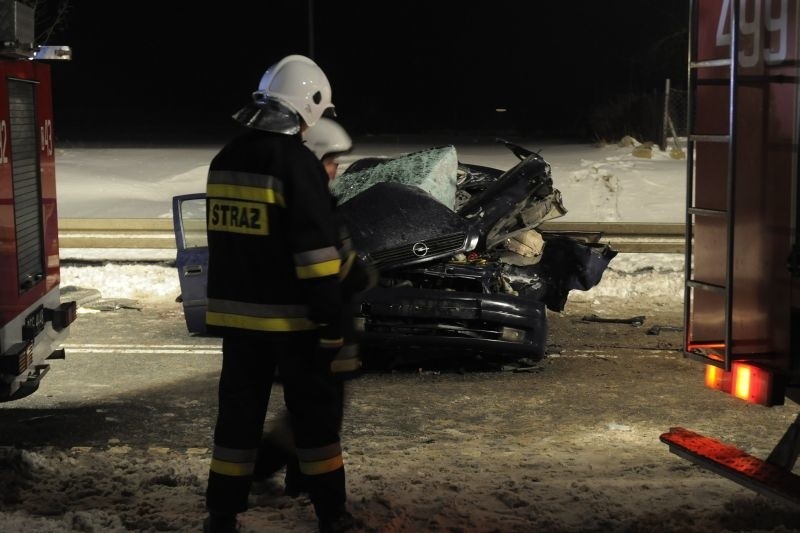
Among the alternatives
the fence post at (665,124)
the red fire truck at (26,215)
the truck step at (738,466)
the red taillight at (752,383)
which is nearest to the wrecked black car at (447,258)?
the red fire truck at (26,215)

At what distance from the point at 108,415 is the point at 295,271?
3.12 metres

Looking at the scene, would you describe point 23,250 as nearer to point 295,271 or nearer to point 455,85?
point 295,271

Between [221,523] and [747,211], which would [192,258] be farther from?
[747,211]

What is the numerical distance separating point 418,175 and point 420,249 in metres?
1.23

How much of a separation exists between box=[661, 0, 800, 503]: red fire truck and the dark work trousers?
147cm

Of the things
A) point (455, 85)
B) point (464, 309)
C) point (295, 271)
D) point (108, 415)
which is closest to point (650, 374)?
point (464, 309)

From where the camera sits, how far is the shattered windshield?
28.9ft

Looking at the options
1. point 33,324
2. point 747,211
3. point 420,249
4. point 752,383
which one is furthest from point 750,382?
point 420,249

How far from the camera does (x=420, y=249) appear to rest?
7.82m

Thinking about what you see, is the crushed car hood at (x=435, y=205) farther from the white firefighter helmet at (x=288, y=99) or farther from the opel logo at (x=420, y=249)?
the white firefighter helmet at (x=288, y=99)

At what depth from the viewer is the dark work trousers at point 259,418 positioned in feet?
14.0

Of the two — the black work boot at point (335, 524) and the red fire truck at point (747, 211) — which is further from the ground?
the red fire truck at point (747, 211)

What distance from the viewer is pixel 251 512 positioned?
4.67 m

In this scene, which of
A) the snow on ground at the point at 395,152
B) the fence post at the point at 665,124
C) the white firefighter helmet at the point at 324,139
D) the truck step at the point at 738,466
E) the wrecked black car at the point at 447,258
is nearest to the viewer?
the truck step at the point at 738,466
